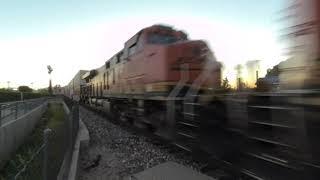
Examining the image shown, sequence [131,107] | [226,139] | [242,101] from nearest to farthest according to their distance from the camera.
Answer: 1. [242,101]
2. [226,139]
3. [131,107]

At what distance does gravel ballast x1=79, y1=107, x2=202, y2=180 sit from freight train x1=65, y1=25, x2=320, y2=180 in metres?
0.38

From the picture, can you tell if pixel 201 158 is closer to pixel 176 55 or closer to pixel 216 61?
pixel 216 61

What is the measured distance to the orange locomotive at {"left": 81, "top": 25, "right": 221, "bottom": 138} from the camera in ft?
32.3

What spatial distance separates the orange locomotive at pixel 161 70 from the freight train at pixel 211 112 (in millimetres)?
24

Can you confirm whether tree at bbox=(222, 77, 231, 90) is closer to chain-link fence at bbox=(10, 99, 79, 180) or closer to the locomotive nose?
the locomotive nose

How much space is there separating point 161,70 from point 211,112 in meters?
3.57

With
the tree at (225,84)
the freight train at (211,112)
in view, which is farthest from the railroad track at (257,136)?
the tree at (225,84)

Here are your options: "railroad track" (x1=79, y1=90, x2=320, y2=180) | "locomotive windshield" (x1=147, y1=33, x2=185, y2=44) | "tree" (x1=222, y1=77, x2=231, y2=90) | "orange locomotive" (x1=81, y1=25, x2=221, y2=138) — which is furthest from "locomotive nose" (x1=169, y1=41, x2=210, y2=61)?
"tree" (x1=222, y1=77, x2=231, y2=90)

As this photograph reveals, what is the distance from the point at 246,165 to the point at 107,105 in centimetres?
1398

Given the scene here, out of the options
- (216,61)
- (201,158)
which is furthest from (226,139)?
(216,61)

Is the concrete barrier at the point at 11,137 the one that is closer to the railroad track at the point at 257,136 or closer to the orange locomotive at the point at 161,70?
the orange locomotive at the point at 161,70

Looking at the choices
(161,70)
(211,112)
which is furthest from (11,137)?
(211,112)

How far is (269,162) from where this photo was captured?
5504 mm

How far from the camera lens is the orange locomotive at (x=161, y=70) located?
9.85 metres
